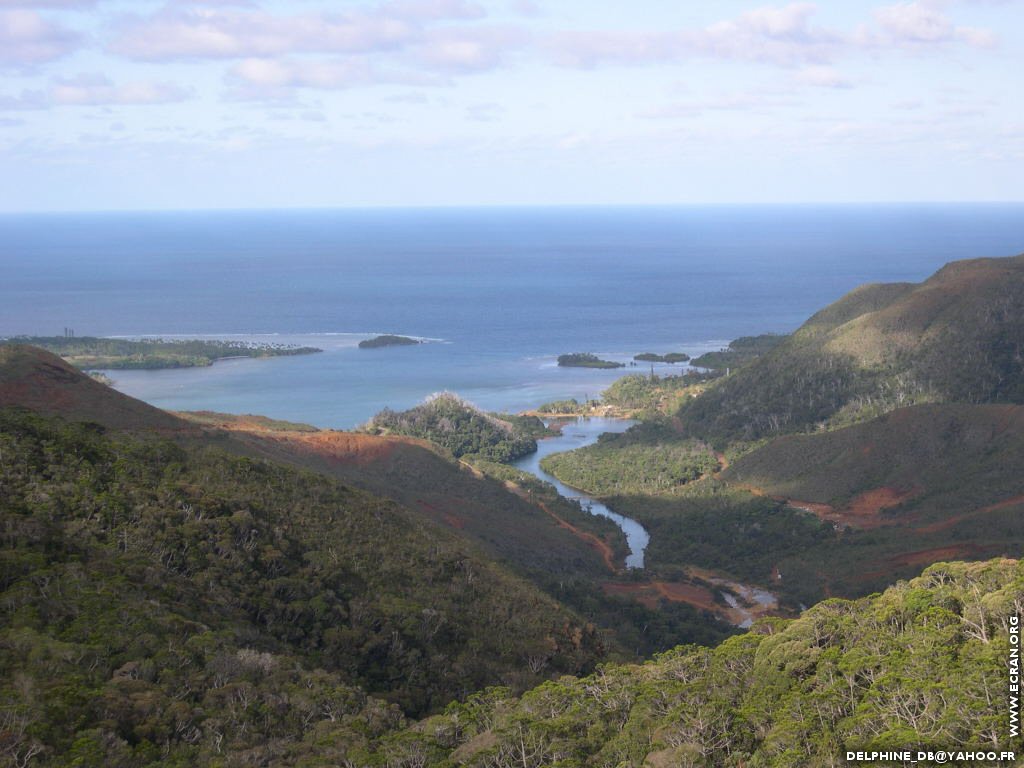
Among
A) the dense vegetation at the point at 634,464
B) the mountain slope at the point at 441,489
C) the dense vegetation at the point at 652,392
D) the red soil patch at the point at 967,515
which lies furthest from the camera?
the dense vegetation at the point at 652,392

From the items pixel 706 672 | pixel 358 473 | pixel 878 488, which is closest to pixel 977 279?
pixel 878 488

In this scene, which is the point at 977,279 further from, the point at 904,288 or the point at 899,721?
the point at 899,721

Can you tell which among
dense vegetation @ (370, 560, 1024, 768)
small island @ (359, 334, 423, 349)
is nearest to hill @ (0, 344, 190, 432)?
dense vegetation @ (370, 560, 1024, 768)

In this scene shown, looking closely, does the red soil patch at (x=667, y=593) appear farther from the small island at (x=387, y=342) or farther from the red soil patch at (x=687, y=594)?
the small island at (x=387, y=342)

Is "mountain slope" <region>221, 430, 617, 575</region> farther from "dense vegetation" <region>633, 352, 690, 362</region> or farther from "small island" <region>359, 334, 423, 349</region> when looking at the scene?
"small island" <region>359, 334, 423, 349</region>

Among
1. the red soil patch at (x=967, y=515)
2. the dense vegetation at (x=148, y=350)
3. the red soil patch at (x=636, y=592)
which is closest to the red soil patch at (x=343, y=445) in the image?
the red soil patch at (x=636, y=592)

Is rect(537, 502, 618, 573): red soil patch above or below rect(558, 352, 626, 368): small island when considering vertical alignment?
below
